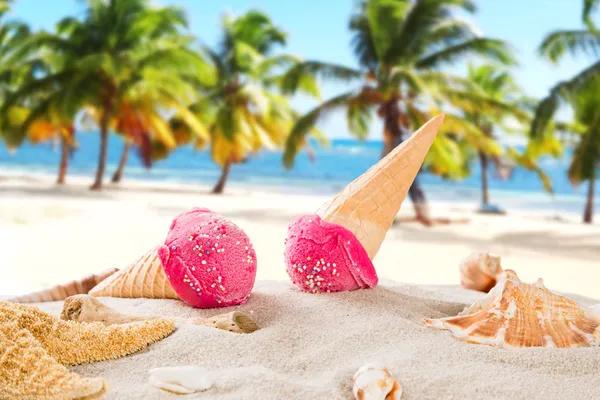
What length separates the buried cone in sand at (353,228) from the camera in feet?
8.49

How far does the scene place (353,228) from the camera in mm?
2695

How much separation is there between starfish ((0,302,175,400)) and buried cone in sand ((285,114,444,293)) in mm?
670

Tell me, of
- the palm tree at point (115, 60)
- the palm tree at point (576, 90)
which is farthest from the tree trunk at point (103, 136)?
the palm tree at point (576, 90)

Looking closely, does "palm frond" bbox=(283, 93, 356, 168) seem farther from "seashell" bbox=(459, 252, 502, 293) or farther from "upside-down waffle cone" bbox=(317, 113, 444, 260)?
"upside-down waffle cone" bbox=(317, 113, 444, 260)

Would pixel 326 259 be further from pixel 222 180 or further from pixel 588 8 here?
pixel 222 180

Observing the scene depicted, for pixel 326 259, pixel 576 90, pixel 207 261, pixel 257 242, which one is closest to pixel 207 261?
pixel 207 261

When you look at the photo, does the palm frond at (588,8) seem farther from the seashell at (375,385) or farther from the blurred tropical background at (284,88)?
the seashell at (375,385)

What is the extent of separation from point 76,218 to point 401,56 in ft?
22.9

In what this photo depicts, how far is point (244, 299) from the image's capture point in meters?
2.62

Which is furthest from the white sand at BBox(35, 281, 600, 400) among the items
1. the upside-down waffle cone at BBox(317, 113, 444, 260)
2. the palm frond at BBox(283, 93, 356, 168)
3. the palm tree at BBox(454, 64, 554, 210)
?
the palm tree at BBox(454, 64, 554, 210)

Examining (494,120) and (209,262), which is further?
(494,120)

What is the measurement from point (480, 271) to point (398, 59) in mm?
9353

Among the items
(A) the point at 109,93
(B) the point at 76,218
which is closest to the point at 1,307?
(B) the point at 76,218

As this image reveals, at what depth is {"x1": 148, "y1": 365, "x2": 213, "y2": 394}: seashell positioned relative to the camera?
5.80 feet
